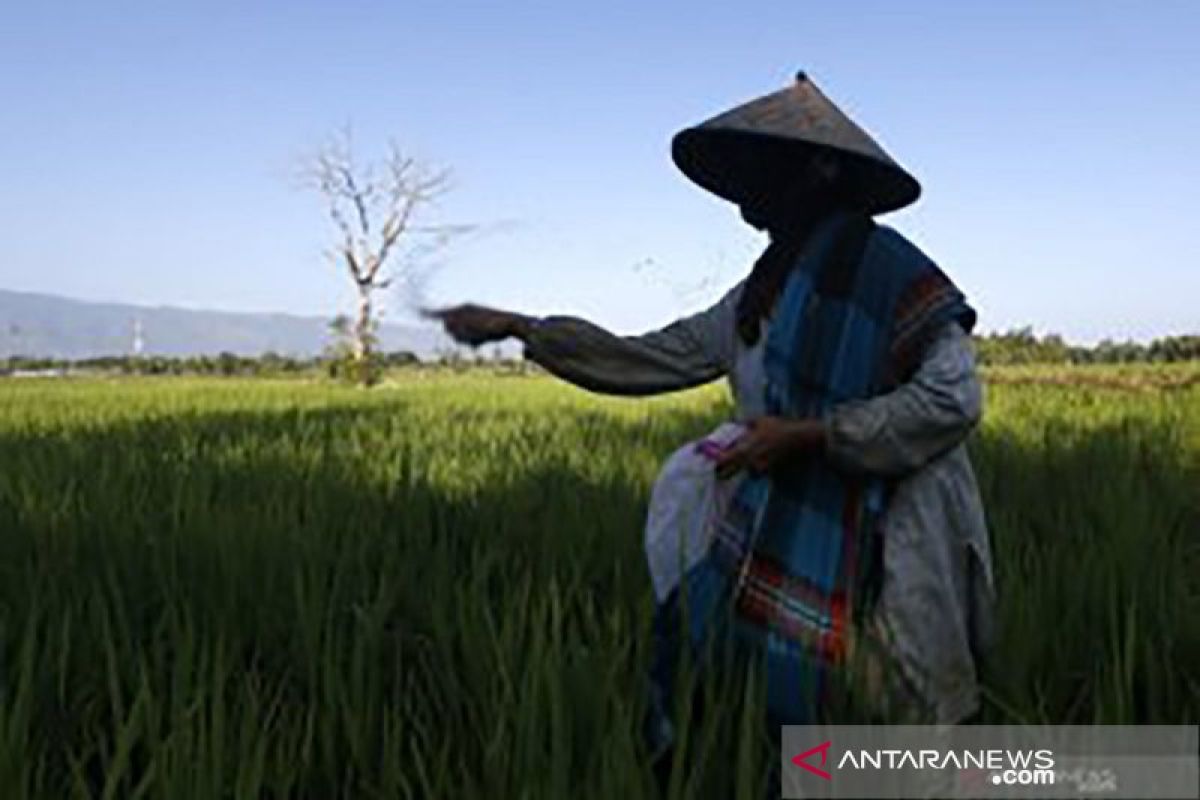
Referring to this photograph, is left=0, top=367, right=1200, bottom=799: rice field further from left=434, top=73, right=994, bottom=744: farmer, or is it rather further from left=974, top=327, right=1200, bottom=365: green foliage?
left=974, top=327, right=1200, bottom=365: green foliage

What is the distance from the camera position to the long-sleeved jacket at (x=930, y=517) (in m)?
1.39

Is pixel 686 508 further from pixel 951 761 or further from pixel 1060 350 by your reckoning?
pixel 1060 350

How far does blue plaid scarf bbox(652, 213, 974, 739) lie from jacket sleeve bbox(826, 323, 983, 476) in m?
0.06

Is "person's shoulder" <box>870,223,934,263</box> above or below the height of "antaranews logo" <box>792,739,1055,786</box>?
above

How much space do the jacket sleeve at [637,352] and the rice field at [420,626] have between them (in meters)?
0.37

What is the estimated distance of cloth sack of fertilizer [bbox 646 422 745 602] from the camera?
158 cm

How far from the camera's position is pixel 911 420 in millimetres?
1383

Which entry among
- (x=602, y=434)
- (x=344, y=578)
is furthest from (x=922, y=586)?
(x=602, y=434)

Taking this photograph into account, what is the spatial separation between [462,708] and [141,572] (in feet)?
3.42

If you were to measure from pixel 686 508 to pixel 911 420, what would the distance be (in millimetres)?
375

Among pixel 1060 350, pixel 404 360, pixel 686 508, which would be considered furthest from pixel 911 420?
pixel 404 360

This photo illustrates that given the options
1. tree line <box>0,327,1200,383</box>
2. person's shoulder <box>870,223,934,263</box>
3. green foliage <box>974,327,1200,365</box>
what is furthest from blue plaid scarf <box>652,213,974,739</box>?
green foliage <box>974,327,1200,365</box>

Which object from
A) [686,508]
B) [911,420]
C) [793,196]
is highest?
[793,196]

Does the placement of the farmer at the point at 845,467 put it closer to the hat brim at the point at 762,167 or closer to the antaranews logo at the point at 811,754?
the hat brim at the point at 762,167
